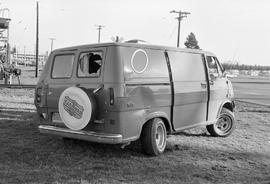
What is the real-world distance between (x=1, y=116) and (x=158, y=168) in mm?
5964

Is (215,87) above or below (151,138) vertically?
above

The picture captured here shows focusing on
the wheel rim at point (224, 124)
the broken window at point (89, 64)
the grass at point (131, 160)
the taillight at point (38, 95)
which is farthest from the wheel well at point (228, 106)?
the taillight at point (38, 95)

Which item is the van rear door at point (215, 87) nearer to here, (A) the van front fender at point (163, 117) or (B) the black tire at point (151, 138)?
(A) the van front fender at point (163, 117)

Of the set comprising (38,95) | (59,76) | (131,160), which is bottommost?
(131,160)

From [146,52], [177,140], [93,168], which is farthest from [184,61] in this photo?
[93,168]

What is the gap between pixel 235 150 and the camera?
6.70 metres

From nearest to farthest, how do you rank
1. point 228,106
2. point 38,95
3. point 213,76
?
point 38,95 < point 213,76 < point 228,106

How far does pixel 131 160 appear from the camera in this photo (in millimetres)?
5660

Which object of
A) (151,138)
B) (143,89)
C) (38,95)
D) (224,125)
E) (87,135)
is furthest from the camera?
(224,125)

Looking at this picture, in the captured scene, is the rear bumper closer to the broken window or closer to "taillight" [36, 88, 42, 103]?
"taillight" [36, 88, 42, 103]

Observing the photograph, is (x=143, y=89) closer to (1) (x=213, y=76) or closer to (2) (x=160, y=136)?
(2) (x=160, y=136)

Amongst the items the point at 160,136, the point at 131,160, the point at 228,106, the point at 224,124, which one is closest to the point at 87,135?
the point at 131,160

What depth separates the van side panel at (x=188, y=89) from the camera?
638cm

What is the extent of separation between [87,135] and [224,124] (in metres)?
4.14
